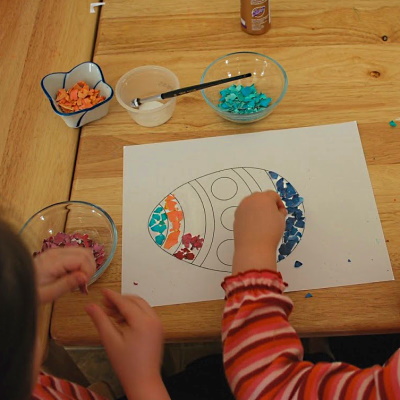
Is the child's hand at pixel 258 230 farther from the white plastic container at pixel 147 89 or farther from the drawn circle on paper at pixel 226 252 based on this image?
the white plastic container at pixel 147 89

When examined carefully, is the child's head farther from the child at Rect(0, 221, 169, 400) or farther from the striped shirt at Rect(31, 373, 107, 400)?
the striped shirt at Rect(31, 373, 107, 400)

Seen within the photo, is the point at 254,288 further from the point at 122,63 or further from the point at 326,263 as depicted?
the point at 122,63

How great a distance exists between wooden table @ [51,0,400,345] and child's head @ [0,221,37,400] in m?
0.21

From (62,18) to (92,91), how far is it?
246mm

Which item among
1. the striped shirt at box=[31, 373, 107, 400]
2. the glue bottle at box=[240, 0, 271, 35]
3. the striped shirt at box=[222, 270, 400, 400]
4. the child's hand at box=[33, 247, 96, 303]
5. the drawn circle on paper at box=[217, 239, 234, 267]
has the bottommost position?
the striped shirt at box=[31, 373, 107, 400]

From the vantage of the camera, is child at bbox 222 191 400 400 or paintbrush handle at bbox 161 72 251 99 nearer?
child at bbox 222 191 400 400

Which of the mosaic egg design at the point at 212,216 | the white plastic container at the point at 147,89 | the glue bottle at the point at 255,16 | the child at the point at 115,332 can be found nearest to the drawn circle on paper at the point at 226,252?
the mosaic egg design at the point at 212,216

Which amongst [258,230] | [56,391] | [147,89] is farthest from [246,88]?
[56,391]

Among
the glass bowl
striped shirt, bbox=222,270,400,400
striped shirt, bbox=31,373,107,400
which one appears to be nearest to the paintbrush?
the glass bowl

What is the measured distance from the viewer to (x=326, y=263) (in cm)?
61

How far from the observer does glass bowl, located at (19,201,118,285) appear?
2.18 ft

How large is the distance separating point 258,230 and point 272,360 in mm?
172

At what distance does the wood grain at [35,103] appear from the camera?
72 cm

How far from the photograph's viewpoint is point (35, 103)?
0.80 meters
